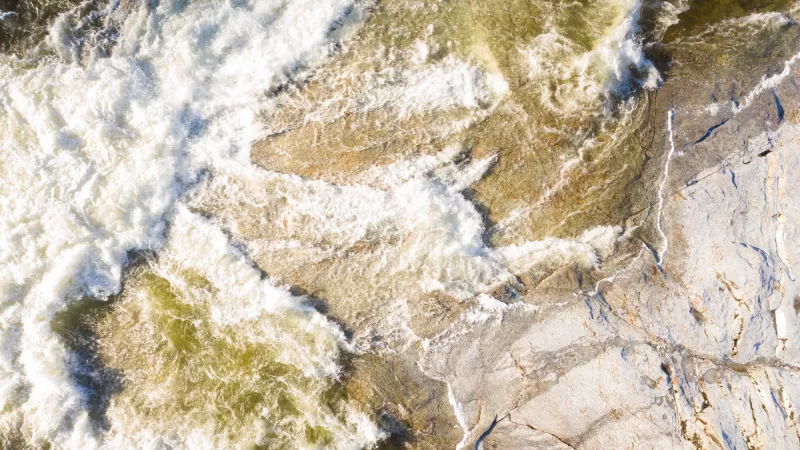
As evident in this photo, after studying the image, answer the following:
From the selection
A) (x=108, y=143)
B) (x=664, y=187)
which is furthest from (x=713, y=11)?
(x=108, y=143)

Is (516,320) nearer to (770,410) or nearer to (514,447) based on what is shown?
(514,447)

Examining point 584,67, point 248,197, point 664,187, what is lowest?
point 664,187

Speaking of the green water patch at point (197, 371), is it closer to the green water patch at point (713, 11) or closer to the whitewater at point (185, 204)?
the whitewater at point (185, 204)

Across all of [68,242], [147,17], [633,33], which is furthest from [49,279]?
[633,33]

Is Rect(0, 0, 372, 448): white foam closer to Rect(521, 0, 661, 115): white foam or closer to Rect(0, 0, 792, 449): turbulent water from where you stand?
Rect(0, 0, 792, 449): turbulent water

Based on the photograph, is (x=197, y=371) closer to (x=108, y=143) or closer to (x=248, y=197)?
(x=248, y=197)
